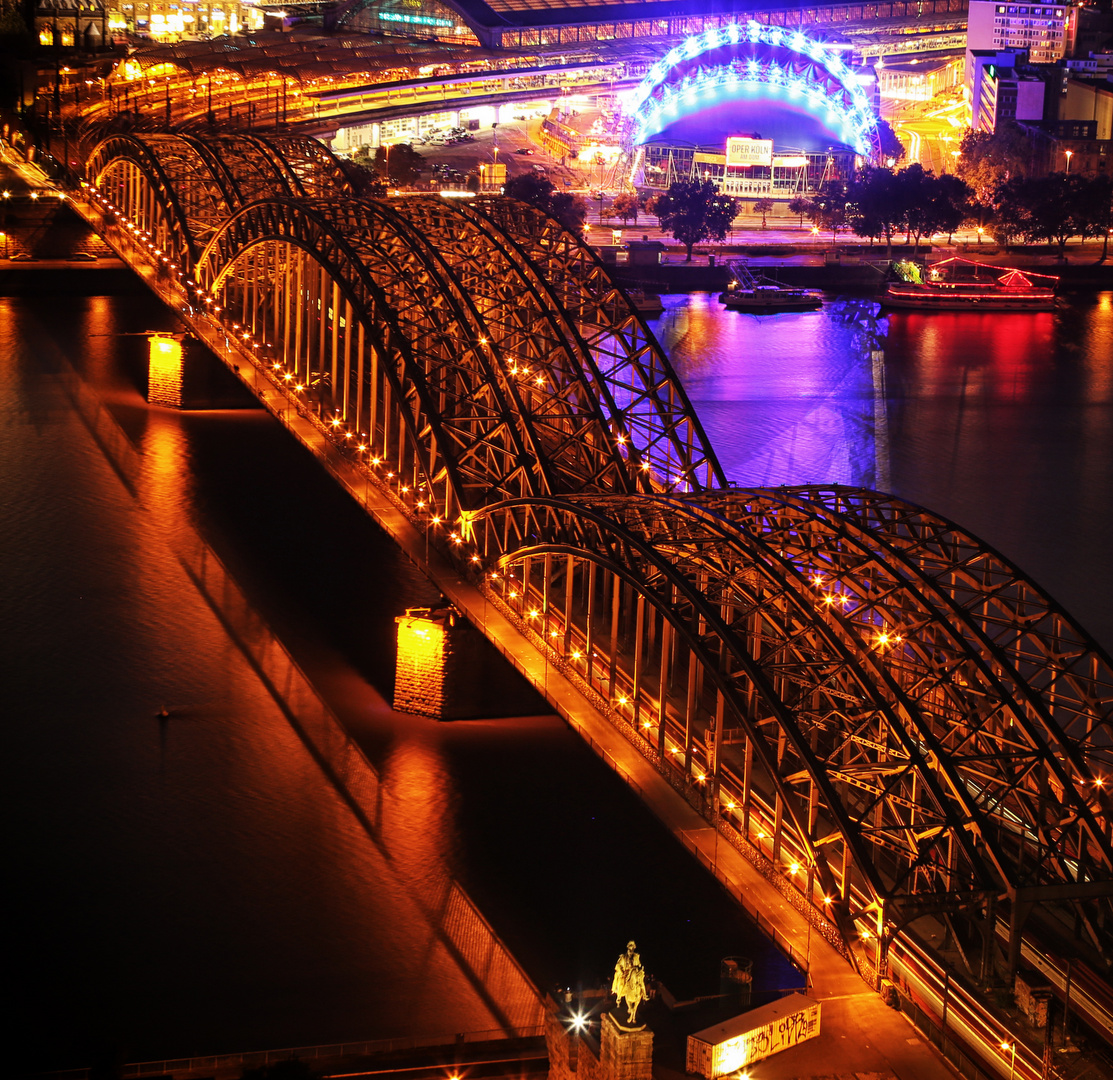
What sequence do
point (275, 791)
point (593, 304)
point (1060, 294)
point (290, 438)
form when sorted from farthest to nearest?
point (1060, 294)
point (290, 438)
point (593, 304)
point (275, 791)

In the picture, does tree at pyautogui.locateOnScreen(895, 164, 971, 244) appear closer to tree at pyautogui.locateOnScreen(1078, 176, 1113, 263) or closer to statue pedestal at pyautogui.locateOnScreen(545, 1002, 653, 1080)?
tree at pyautogui.locateOnScreen(1078, 176, 1113, 263)

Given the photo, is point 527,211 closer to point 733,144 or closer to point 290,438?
point 290,438

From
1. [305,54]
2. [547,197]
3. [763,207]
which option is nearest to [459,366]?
[547,197]

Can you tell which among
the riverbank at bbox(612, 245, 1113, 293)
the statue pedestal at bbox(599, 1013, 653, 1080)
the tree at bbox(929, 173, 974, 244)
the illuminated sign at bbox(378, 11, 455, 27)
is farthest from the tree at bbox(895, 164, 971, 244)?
the statue pedestal at bbox(599, 1013, 653, 1080)

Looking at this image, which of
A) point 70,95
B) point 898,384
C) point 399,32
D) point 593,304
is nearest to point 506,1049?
point 593,304

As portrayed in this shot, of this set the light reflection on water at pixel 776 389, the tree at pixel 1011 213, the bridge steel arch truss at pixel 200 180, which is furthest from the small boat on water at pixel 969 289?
the bridge steel arch truss at pixel 200 180

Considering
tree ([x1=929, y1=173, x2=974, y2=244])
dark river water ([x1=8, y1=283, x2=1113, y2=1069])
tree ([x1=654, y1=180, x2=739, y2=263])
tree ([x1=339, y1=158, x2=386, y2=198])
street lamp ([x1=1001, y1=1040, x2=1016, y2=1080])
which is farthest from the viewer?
tree ([x1=929, y1=173, x2=974, y2=244])
